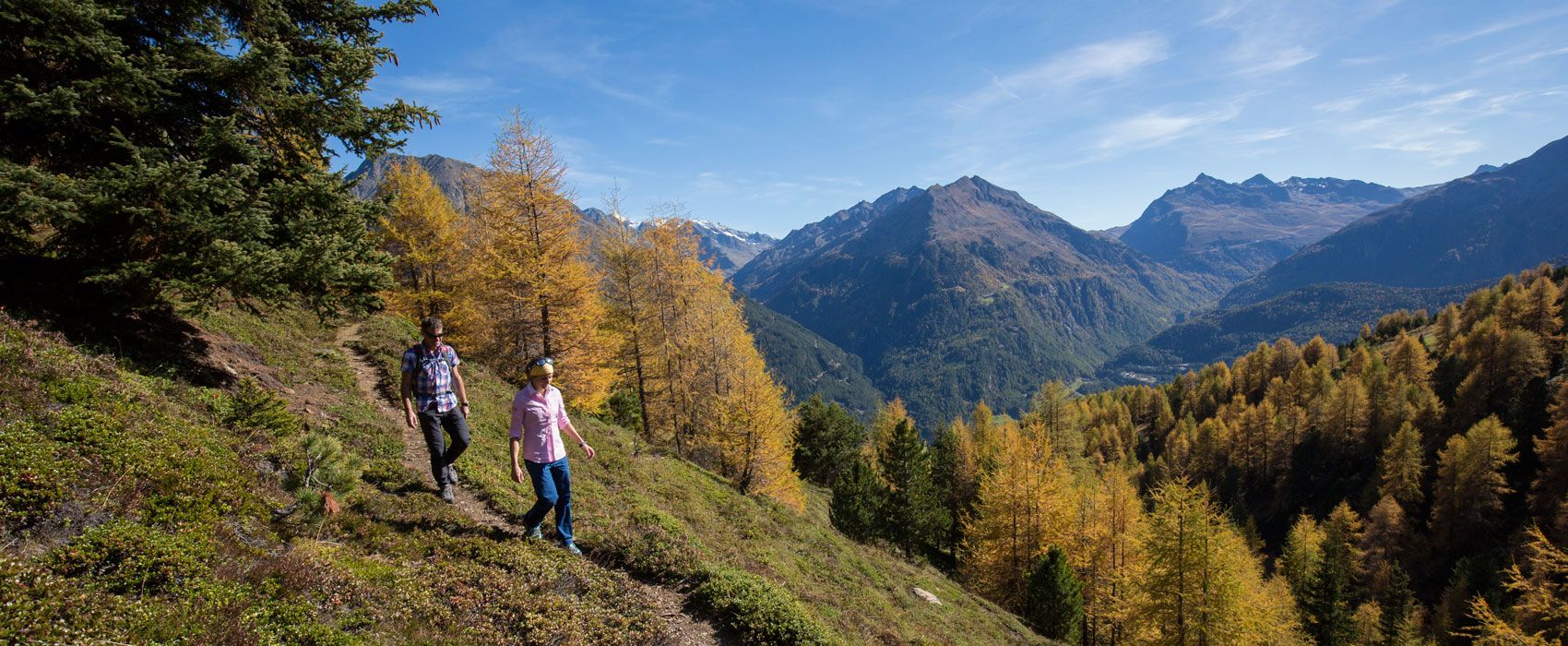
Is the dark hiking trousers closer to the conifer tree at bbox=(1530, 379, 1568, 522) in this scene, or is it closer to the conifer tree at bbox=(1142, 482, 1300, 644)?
the conifer tree at bbox=(1142, 482, 1300, 644)

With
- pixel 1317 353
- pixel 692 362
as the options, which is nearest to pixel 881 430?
pixel 692 362

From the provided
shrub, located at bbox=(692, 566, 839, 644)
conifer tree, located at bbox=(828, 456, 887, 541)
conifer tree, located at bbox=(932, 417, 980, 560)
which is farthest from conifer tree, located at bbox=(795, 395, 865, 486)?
shrub, located at bbox=(692, 566, 839, 644)

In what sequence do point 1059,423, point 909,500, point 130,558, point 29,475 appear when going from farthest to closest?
point 1059,423 → point 909,500 → point 29,475 → point 130,558

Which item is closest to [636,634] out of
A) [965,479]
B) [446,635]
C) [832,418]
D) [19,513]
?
[446,635]

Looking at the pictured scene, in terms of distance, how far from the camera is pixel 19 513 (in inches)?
181

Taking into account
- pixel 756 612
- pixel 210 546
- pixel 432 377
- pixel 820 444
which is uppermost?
pixel 432 377

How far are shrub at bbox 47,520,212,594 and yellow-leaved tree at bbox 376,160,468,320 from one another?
74.3ft

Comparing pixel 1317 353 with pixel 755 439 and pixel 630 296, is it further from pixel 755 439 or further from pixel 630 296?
pixel 630 296

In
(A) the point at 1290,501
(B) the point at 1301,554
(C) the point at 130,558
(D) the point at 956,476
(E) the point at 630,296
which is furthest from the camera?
(A) the point at 1290,501

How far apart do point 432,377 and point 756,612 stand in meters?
6.05

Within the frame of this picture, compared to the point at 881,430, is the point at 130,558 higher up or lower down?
higher up

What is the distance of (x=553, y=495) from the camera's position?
27.0 feet

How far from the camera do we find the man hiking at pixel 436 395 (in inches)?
332

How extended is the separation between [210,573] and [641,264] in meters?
22.6
